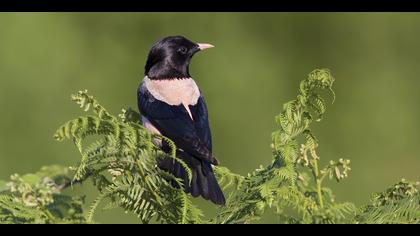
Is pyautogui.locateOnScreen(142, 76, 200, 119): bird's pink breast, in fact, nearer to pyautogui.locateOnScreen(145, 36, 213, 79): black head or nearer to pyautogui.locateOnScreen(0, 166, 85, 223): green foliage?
pyautogui.locateOnScreen(145, 36, 213, 79): black head

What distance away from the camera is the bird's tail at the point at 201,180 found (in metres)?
4.07

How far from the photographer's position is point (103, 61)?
9.52 m

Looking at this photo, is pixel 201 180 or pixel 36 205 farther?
pixel 201 180

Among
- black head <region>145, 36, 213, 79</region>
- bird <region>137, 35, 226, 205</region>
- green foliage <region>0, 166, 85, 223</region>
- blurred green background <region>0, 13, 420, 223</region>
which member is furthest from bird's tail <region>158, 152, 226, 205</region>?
blurred green background <region>0, 13, 420, 223</region>

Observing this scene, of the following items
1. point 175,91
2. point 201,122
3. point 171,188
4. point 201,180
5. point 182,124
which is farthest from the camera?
point 175,91

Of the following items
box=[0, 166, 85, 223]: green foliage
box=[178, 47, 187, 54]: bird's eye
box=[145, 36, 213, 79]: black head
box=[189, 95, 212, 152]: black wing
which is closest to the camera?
box=[0, 166, 85, 223]: green foliage

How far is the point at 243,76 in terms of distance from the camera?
956 centimetres

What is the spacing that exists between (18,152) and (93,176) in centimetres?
543

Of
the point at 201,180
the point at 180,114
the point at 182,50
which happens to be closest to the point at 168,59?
the point at 182,50

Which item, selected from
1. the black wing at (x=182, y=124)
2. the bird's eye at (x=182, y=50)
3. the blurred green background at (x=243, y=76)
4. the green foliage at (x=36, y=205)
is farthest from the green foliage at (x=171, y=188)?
the blurred green background at (x=243, y=76)

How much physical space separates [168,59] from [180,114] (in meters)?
0.98

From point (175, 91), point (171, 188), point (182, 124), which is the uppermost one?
point (175, 91)

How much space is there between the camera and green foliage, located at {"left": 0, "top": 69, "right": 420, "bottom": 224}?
3.00 m

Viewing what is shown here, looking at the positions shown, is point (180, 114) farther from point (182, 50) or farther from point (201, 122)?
point (182, 50)
